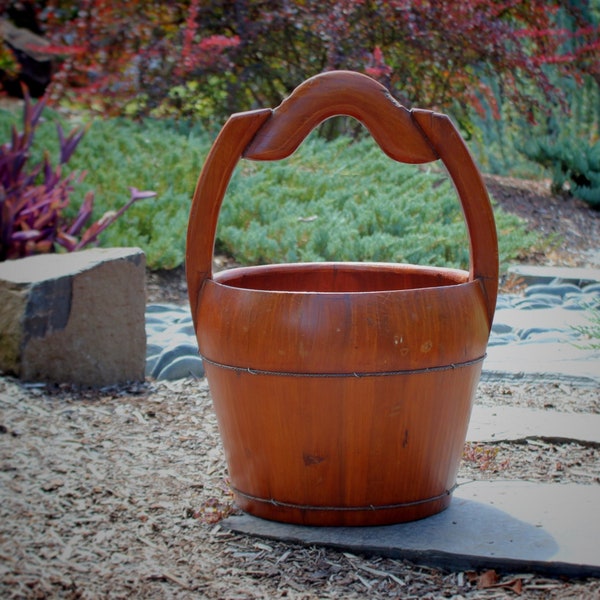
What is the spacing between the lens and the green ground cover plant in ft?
16.2

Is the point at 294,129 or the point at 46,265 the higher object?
the point at 294,129

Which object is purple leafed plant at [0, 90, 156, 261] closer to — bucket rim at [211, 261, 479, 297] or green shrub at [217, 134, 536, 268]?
green shrub at [217, 134, 536, 268]

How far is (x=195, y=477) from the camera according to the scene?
8.24ft

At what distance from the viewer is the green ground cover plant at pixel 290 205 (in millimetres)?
4949

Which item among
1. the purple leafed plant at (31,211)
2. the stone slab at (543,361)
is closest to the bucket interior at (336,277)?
the stone slab at (543,361)

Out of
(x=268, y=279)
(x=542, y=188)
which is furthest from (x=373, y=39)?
(x=268, y=279)

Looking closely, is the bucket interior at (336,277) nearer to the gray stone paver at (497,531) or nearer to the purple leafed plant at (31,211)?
the gray stone paver at (497,531)

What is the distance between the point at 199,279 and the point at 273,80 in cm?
637

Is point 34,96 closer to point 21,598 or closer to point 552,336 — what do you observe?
point 552,336

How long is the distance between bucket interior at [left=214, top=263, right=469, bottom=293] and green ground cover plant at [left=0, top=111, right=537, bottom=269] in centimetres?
209

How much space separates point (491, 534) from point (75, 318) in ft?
6.04

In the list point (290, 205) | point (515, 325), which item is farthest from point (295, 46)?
point (515, 325)

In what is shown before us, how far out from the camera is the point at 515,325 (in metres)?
4.36

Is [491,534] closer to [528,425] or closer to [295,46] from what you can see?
[528,425]
